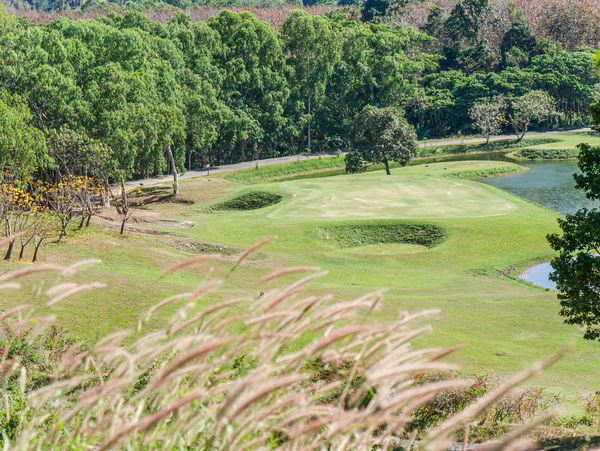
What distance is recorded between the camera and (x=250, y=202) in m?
64.0

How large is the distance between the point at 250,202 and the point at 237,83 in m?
34.4

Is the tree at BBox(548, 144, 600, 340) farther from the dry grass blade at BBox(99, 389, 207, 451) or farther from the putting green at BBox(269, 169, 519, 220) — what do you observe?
the putting green at BBox(269, 169, 519, 220)

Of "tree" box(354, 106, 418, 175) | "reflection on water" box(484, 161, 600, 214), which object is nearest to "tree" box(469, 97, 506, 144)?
"reflection on water" box(484, 161, 600, 214)

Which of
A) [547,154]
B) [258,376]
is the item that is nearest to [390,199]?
[547,154]

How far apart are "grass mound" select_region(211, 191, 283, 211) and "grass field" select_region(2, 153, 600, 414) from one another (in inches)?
42.1

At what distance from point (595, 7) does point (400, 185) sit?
10529 cm

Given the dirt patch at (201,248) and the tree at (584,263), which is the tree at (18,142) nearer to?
the dirt patch at (201,248)

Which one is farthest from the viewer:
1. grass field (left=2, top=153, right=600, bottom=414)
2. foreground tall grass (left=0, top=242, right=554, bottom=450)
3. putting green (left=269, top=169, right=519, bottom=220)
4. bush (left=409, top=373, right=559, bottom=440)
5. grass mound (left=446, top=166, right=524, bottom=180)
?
grass mound (left=446, top=166, right=524, bottom=180)

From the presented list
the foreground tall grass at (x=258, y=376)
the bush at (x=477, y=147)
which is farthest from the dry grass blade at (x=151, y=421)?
the bush at (x=477, y=147)

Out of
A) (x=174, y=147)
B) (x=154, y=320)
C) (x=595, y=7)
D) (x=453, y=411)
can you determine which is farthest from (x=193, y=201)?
(x=595, y=7)

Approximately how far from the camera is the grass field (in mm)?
26297

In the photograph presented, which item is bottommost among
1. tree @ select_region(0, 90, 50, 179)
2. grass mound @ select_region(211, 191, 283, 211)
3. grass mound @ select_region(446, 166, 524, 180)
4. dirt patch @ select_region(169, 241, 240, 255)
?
grass mound @ select_region(446, 166, 524, 180)

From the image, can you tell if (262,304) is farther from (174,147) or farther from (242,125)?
(242,125)

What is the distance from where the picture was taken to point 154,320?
2444 cm
